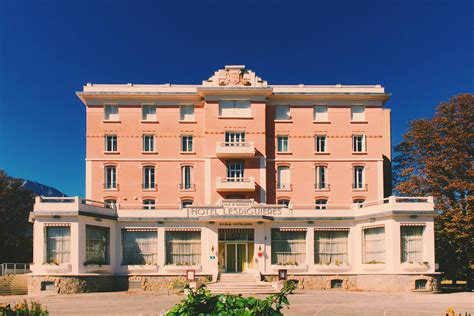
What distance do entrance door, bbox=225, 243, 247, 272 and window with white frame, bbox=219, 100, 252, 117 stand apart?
434 inches

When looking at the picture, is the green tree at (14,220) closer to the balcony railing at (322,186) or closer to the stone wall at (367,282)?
the stone wall at (367,282)

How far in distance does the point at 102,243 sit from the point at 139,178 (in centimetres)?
863

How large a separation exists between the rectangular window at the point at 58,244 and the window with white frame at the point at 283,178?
17280 millimetres

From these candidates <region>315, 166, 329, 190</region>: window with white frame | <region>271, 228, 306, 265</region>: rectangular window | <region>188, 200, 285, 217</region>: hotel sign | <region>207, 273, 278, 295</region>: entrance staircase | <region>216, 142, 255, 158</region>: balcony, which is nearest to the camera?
<region>207, 273, 278, 295</region>: entrance staircase

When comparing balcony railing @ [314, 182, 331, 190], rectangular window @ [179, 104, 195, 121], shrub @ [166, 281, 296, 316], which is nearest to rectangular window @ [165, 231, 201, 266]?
rectangular window @ [179, 104, 195, 121]

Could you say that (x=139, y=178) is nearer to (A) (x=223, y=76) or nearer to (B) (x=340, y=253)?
(A) (x=223, y=76)

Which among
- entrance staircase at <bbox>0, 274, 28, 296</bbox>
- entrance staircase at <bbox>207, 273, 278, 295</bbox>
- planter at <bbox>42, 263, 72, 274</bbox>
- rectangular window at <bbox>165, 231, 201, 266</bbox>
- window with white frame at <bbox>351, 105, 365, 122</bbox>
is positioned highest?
window with white frame at <bbox>351, 105, 365, 122</bbox>

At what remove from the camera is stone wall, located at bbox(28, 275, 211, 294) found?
3341 cm

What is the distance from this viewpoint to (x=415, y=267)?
34.6 m

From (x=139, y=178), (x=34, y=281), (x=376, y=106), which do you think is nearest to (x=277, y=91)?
(x=376, y=106)

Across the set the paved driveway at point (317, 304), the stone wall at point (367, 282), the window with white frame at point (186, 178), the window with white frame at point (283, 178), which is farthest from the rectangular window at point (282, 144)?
the paved driveway at point (317, 304)

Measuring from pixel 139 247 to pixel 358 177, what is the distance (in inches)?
728

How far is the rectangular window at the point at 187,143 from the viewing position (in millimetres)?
44750

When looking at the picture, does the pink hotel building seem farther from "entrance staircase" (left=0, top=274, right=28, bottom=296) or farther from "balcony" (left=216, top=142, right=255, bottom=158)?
"entrance staircase" (left=0, top=274, right=28, bottom=296)
